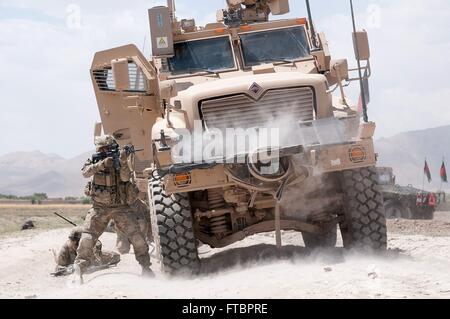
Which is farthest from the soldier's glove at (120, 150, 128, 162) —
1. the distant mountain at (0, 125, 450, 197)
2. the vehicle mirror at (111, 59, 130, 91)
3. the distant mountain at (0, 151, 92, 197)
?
the distant mountain at (0, 151, 92, 197)

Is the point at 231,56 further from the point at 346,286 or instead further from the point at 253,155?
the point at 346,286

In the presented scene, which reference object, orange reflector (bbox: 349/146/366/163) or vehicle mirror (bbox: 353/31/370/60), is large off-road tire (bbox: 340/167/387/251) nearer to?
orange reflector (bbox: 349/146/366/163)

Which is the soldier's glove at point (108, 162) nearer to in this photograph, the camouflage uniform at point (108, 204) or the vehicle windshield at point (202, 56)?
the camouflage uniform at point (108, 204)

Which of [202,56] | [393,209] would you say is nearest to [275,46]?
[202,56]

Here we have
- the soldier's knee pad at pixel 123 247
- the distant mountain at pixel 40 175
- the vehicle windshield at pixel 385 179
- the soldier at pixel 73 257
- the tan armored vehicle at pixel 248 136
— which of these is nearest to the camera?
the tan armored vehicle at pixel 248 136

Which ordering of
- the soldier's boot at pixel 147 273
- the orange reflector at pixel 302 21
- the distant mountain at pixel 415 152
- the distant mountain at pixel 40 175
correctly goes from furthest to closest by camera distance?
→ the distant mountain at pixel 40 175
the distant mountain at pixel 415 152
the orange reflector at pixel 302 21
the soldier's boot at pixel 147 273

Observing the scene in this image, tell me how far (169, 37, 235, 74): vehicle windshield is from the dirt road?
7.36 feet

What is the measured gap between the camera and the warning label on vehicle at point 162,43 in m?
9.34

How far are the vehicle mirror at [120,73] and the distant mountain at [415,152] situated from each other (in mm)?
92549

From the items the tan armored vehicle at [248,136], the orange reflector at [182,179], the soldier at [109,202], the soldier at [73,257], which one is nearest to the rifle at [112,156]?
the soldier at [109,202]

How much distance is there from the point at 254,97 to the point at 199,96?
562mm
